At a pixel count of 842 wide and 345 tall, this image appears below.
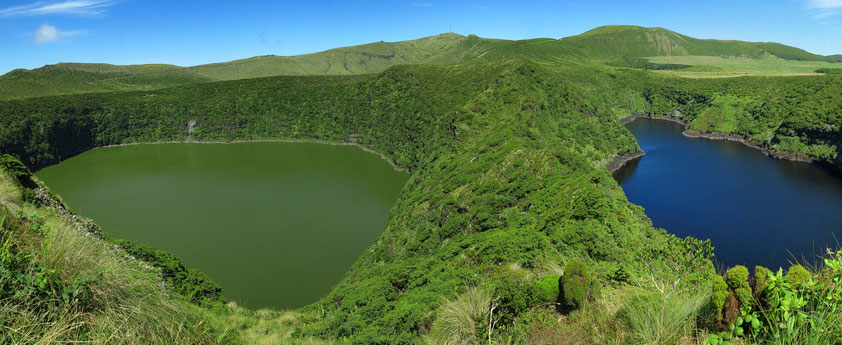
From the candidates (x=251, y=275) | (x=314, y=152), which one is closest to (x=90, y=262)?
(x=251, y=275)

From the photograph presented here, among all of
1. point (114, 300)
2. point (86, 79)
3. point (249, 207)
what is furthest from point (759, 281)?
point (86, 79)

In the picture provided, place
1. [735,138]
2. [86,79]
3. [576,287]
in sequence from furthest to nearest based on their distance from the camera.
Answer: [86,79]
[735,138]
[576,287]

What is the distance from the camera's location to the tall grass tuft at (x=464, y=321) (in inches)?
225

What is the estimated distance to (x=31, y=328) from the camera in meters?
3.45

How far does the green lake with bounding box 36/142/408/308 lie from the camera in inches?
1169

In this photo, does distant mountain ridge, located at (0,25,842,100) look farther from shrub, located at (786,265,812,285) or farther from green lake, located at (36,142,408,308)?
shrub, located at (786,265,812,285)

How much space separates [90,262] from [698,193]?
188 ft

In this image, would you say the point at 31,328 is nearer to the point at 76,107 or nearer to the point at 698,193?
the point at 698,193

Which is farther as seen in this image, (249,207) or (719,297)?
(249,207)

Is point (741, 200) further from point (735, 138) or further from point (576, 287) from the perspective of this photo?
point (576, 287)

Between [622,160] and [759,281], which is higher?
[759,281]

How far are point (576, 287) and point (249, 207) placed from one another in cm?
4425

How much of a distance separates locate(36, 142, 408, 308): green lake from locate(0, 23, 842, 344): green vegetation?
3.90 metres

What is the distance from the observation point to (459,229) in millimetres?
25266
